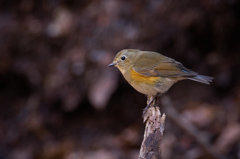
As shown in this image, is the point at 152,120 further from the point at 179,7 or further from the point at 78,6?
the point at 78,6

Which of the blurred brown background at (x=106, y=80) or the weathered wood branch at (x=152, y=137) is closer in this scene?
the weathered wood branch at (x=152, y=137)

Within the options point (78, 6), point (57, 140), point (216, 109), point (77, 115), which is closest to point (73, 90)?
point (77, 115)

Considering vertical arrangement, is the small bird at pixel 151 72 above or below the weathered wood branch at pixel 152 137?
above

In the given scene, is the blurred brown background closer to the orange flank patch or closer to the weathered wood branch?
the orange flank patch

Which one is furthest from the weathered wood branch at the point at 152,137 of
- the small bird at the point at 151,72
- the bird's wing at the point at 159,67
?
the bird's wing at the point at 159,67

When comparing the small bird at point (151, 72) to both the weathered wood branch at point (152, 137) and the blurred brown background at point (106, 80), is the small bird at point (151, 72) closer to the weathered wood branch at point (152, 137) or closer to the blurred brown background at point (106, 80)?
the weathered wood branch at point (152, 137)

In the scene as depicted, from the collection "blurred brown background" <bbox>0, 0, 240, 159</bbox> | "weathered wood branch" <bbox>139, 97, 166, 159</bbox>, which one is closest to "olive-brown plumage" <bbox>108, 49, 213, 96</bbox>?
"weathered wood branch" <bbox>139, 97, 166, 159</bbox>
